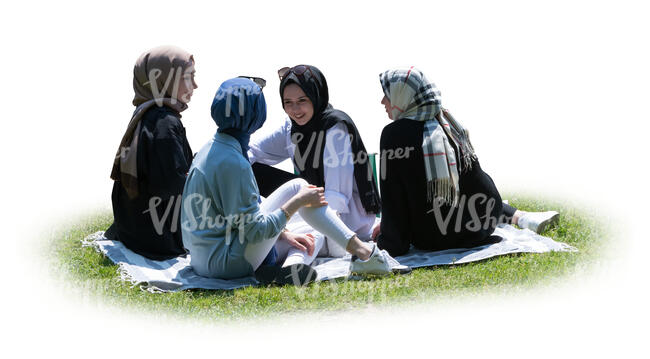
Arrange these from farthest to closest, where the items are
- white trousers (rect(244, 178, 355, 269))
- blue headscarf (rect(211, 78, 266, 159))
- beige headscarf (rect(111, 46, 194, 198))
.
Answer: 1. beige headscarf (rect(111, 46, 194, 198))
2. white trousers (rect(244, 178, 355, 269))
3. blue headscarf (rect(211, 78, 266, 159))

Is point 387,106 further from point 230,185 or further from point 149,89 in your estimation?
point 149,89

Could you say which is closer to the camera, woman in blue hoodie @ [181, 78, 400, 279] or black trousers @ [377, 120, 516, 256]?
woman in blue hoodie @ [181, 78, 400, 279]

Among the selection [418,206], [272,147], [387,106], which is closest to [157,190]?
[272,147]

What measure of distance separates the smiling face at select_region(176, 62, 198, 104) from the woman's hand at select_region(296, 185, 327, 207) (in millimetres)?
1750

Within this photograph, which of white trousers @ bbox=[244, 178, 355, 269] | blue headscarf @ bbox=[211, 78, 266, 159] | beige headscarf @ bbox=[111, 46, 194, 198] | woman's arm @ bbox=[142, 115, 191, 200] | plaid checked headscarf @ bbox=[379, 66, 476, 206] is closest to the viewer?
blue headscarf @ bbox=[211, 78, 266, 159]

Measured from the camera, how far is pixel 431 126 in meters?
6.14

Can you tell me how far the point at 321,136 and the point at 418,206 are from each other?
1181 millimetres

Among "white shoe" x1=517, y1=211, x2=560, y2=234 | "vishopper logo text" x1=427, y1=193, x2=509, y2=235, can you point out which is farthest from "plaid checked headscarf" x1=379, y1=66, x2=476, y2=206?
"white shoe" x1=517, y1=211, x2=560, y2=234

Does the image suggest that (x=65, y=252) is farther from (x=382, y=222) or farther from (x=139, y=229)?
(x=382, y=222)

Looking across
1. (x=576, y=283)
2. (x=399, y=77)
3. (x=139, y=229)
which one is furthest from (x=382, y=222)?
(x=139, y=229)

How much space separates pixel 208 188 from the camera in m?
5.30

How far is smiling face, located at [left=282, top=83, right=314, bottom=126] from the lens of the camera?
21.7 ft

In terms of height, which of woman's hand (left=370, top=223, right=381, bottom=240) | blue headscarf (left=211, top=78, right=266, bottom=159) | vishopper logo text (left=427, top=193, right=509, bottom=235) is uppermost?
blue headscarf (left=211, top=78, right=266, bottom=159)

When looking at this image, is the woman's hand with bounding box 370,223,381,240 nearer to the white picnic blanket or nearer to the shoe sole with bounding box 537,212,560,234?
the white picnic blanket
